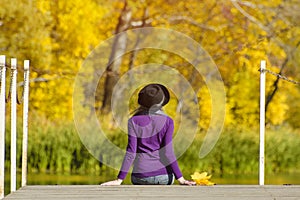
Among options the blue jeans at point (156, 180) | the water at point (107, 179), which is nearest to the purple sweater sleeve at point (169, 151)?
the blue jeans at point (156, 180)

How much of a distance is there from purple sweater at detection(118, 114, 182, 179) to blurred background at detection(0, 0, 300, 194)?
11.7 m

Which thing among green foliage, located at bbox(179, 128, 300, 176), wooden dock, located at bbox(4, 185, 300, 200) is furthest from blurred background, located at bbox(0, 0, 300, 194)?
wooden dock, located at bbox(4, 185, 300, 200)

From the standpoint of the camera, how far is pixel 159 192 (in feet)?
26.4

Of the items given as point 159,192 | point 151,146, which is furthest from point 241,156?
point 159,192

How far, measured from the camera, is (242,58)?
2681cm

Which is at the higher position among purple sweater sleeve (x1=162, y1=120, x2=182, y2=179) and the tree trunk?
the tree trunk

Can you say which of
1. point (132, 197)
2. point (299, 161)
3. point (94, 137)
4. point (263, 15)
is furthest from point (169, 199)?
point (263, 15)

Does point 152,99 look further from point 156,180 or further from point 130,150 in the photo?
point 156,180

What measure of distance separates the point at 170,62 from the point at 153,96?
850 inches

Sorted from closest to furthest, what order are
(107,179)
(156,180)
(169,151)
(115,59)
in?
(169,151), (156,180), (107,179), (115,59)

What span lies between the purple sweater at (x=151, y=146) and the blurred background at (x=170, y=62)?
38.4ft

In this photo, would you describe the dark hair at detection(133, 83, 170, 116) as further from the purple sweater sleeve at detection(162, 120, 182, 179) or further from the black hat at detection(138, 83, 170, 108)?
the purple sweater sleeve at detection(162, 120, 182, 179)

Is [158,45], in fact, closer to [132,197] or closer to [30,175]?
[30,175]

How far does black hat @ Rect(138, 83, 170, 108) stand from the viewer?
8.53m
